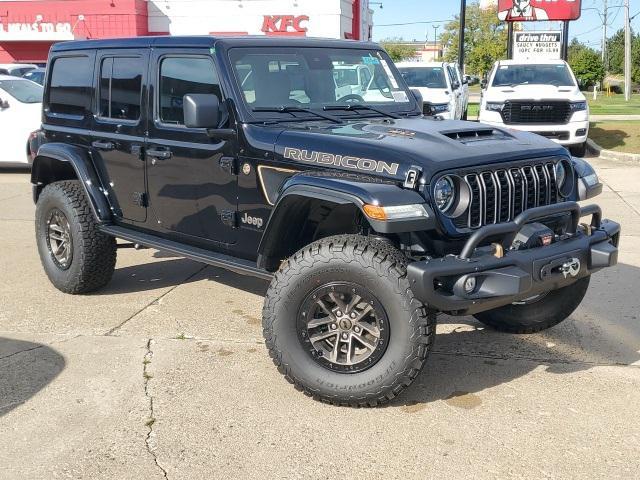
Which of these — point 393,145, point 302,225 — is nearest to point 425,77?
point 302,225

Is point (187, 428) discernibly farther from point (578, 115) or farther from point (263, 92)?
point (578, 115)

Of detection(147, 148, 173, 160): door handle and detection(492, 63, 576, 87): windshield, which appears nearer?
detection(147, 148, 173, 160): door handle

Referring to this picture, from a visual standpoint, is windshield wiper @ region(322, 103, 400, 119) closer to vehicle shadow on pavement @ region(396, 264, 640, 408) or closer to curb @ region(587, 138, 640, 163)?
vehicle shadow on pavement @ region(396, 264, 640, 408)

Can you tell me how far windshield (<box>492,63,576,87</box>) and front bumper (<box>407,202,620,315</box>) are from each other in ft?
38.9

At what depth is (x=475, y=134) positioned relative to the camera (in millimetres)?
4441

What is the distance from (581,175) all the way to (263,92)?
6.42 ft

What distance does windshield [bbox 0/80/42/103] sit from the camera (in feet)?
41.4

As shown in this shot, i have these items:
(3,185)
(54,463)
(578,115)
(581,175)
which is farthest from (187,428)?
(578,115)

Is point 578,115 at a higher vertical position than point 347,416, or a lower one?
higher

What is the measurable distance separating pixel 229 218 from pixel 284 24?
24.8 meters

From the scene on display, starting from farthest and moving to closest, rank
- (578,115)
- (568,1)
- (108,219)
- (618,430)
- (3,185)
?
(568,1)
(578,115)
(3,185)
(108,219)
(618,430)

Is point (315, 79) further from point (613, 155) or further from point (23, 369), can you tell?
point (613, 155)

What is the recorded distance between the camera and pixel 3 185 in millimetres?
11641

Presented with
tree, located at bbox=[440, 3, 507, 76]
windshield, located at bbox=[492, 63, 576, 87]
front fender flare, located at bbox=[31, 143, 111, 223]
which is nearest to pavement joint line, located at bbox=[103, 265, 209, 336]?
front fender flare, located at bbox=[31, 143, 111, 223]
